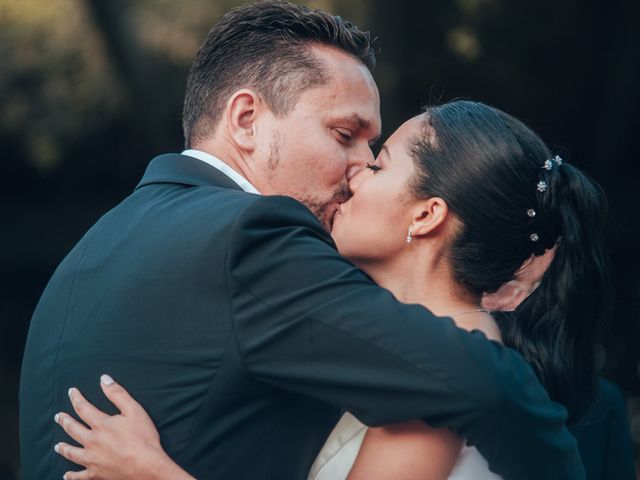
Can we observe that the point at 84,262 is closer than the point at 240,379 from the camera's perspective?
No

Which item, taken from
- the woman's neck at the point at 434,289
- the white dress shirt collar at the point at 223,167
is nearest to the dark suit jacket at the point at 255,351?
the white dress shirt collar at the point at 223,167

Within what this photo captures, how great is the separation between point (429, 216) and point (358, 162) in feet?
1.48

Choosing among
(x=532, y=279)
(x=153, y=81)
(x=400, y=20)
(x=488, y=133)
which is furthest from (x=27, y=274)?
(x=488, y=133)

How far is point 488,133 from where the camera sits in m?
2.81

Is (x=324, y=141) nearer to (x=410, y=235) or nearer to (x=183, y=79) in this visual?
(x=410, y=235)

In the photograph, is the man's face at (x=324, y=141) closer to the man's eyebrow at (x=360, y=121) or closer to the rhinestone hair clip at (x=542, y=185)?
the man's eyebrow at (x=360, y=121)

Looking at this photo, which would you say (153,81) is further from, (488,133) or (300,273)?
(300,273)

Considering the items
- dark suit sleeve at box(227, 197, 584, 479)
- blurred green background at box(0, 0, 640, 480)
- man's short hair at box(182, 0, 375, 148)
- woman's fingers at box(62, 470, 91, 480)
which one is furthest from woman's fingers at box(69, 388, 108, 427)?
blurred green background at box(0, 0, 640, 480)

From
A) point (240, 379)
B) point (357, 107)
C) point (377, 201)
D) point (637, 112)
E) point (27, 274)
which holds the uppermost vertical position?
point (357, 107)

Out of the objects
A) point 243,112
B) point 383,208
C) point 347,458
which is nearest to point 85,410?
point 347,458

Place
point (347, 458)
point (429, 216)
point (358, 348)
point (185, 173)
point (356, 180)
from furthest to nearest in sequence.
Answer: point (356, 180) → point (429, 216) → point (185, 173) → point (347, 458) → point (358, 348)

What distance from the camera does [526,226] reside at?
2867 millimetres

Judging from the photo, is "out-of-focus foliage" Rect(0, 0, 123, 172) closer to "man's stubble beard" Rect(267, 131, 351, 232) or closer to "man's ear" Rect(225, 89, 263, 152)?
"man's ear" Rect(225, 89, 263, 152)

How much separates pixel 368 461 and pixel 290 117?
1.12m
